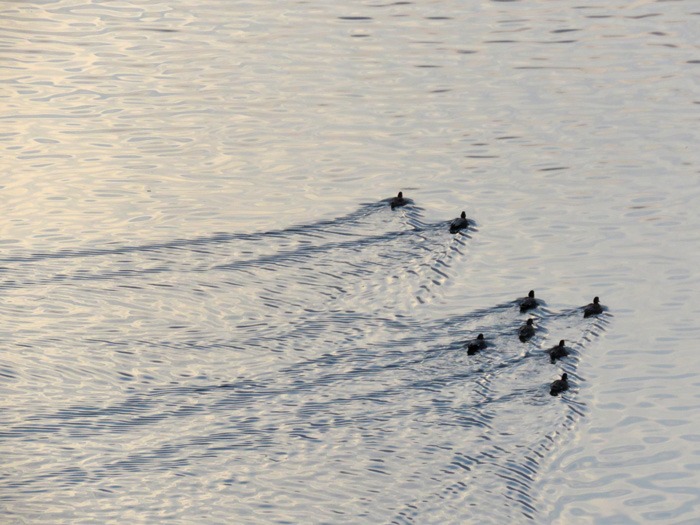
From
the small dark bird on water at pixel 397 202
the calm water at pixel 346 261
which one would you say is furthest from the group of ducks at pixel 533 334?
the small dark bird on water at pixel 397 202

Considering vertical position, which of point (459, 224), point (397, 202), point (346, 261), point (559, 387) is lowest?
point (559, 387)

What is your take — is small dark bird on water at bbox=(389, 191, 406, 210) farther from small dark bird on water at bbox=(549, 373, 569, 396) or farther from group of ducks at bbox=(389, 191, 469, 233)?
small dark bird on water at bbox=(549, 373, 569, 396)

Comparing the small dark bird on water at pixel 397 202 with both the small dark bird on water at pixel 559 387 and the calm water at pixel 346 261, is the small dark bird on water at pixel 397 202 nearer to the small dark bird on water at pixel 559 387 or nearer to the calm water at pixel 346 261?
the calm water at pixel 346 261

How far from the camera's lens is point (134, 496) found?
64.1 ft

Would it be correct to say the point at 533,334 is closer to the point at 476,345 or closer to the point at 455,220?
the point at 476,345

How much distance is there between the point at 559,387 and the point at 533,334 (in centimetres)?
171

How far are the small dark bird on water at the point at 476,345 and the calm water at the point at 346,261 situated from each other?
14 centimetres

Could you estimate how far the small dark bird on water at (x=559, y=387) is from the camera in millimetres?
21641

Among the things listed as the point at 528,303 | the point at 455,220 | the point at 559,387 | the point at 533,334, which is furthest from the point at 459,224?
the point at 559,387

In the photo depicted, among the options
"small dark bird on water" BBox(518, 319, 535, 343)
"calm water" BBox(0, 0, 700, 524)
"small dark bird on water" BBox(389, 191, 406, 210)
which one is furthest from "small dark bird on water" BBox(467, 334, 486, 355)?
"small dark bird on water" BBox(389, 191, 406, 210)

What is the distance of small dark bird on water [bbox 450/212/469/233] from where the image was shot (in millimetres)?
26141

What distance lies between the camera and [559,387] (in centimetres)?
2164

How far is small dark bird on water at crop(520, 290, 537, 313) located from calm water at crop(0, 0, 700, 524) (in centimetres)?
36

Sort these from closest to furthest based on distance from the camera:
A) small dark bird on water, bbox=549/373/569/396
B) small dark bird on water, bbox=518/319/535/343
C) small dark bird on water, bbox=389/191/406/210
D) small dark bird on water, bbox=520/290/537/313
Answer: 1. small dark bird on water, bbox=549/373/569/396
2. small dark bird on water, bbox=518/319/535/343
3. small dark bird on water, bbox=520/290/537/313
4. small dark bird on water, bbox=389/191/406/210
